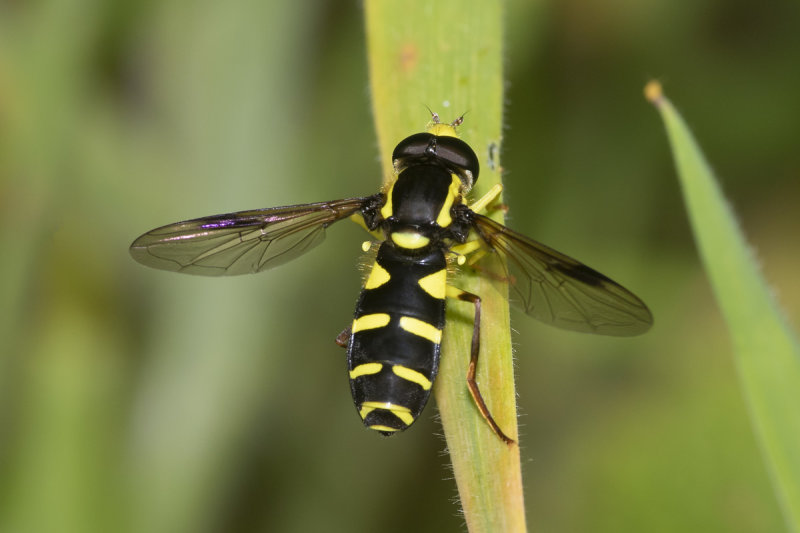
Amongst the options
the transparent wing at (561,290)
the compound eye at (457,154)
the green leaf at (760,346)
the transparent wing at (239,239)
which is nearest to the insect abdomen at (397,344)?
the transparent wing at (561,290)

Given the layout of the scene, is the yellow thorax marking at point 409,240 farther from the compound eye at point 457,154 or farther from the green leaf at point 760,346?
the green leaf at point 760,346

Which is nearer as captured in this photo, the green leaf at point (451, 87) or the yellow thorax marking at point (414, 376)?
the yellow thorax marking at point (414, 376)

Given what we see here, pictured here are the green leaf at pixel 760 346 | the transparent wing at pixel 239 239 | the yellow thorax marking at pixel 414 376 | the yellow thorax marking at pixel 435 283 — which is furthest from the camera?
the transparent wing at pixel 239 239

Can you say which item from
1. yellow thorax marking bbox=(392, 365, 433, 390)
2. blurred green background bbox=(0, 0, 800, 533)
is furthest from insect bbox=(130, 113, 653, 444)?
blurred green background bbox=(0, 0, 800, 533)

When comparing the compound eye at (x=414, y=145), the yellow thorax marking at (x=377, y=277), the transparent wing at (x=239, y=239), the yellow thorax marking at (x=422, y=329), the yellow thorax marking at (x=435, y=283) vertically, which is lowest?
the yellow thorax marking at (x=422, y=329)

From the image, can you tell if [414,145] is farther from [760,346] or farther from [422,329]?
[760,346]

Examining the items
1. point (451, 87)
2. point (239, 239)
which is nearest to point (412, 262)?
point (451, 87)

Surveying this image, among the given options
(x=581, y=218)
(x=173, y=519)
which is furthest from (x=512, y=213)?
(x=173, y=519)
